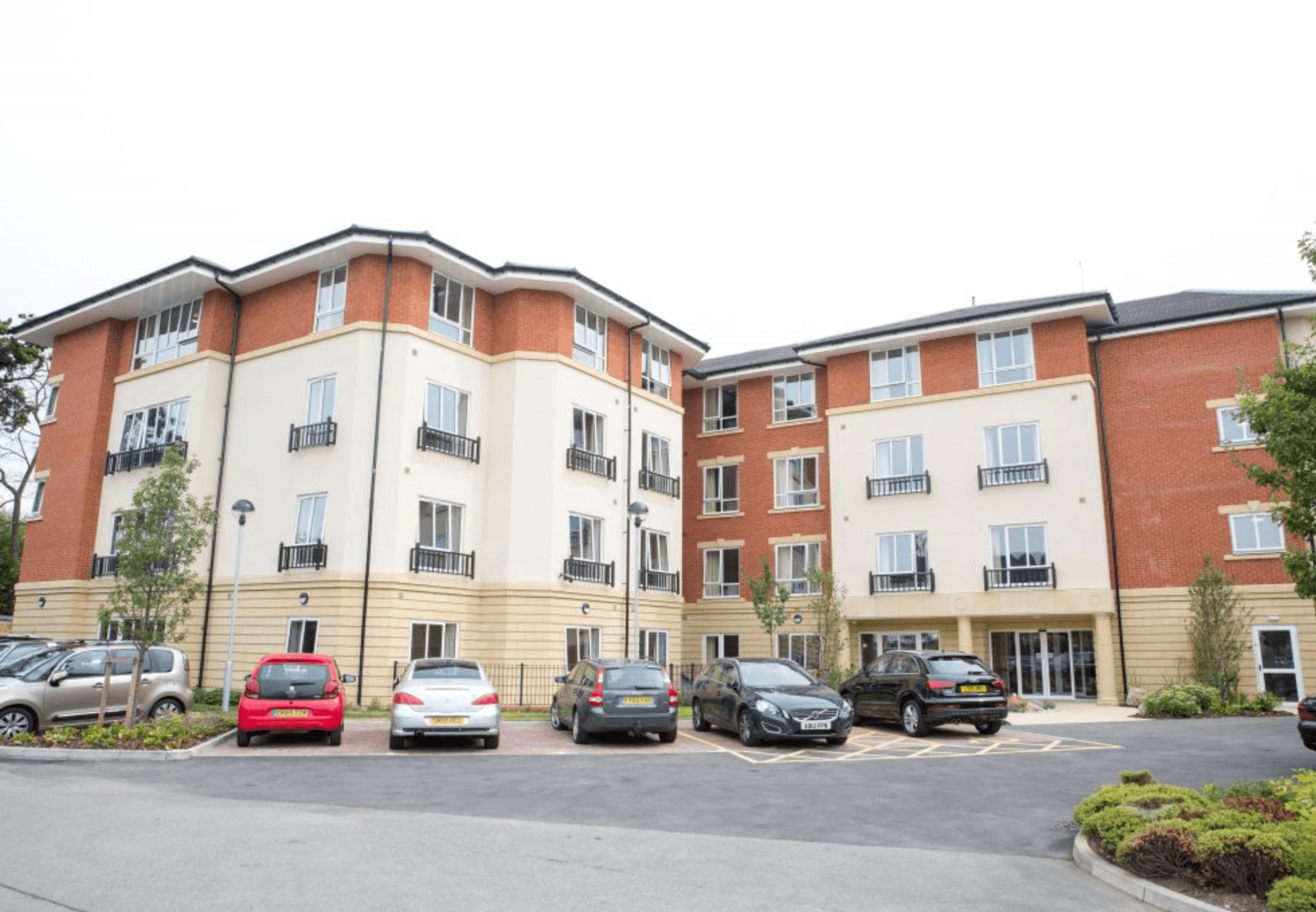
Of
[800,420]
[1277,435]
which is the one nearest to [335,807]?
[1277,435]

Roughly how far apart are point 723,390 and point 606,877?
28012mm

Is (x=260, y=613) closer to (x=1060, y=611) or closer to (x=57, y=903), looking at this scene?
(x=57, y=903)

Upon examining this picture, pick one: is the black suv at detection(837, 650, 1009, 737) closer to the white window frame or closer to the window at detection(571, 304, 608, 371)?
the window at detection(571, 304, 608, 371)

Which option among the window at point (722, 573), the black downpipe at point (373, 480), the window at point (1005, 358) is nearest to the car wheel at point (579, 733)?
the black downpipe at point (373, 480)

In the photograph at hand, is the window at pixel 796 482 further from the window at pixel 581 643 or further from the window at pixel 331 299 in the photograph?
the window at pixel 331 299

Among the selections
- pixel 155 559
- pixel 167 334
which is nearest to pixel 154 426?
pixel 167 334

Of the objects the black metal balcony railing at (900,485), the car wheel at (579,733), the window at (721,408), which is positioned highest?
the window at (721,408)

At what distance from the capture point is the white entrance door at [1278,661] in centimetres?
2366

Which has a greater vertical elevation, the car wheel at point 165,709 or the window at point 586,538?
the window at point 586,538

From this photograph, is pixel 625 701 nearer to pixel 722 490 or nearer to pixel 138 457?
pixel 722 490

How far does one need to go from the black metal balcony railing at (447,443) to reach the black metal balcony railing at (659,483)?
5701 mm

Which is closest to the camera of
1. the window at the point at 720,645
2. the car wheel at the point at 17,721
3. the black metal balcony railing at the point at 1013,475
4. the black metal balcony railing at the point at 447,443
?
the car wheel at the point at 17,721

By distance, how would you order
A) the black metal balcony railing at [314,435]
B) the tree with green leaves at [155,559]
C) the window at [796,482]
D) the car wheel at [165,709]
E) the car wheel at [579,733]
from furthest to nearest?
the window at [796,482] → the black metal balcony railing at [314,435] → the car wheel at [165,709] → the tree with green leaves at [155,559] → the car wheel at [579,733]

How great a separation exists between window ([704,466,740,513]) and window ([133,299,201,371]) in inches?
669
